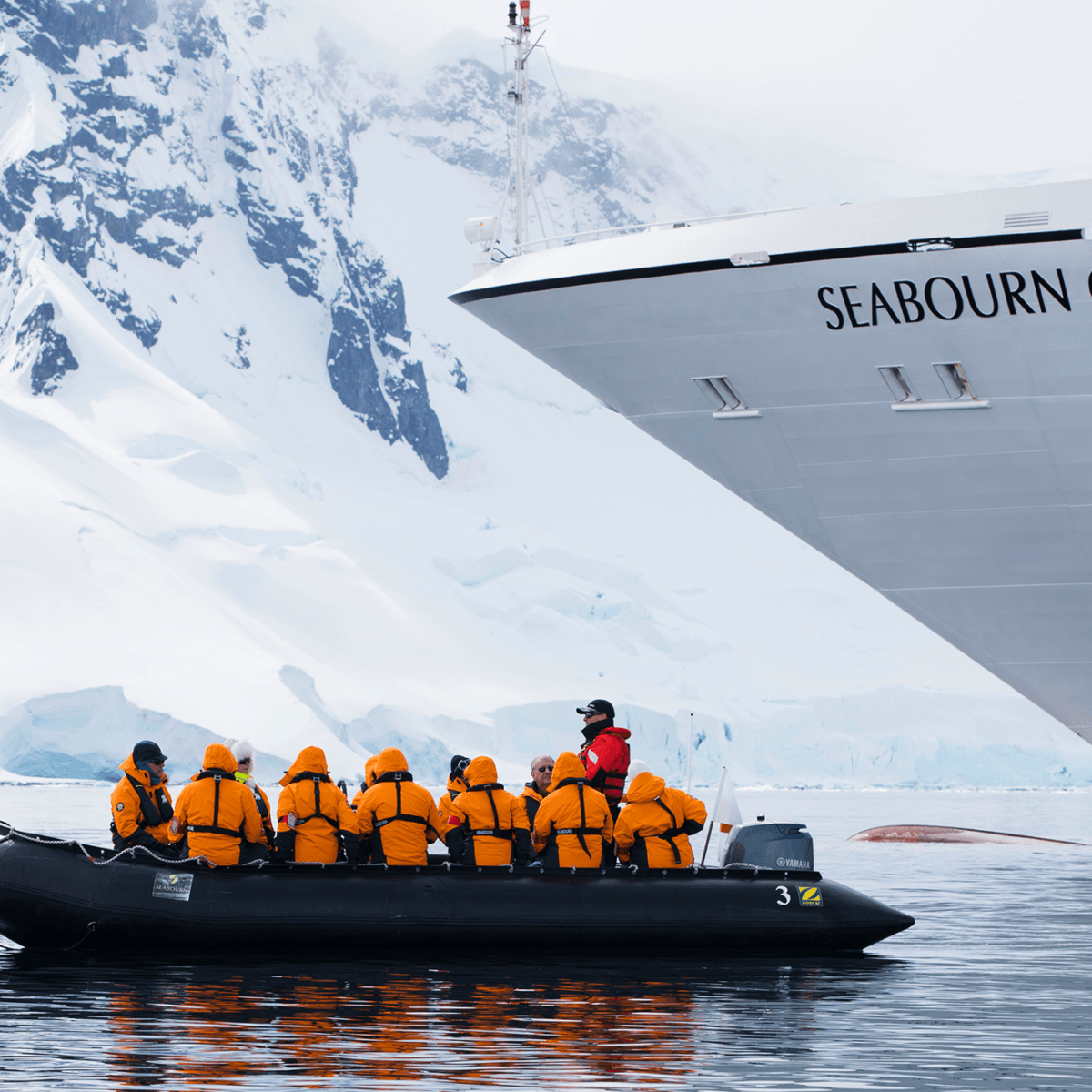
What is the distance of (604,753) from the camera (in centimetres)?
1473

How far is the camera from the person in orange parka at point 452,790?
15.3 meters

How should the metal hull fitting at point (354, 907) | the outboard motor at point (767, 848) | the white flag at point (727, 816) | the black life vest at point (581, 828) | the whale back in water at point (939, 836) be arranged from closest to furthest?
1. the metal hull fitting at point (354, 907)
2. the black life vest at point (581, 828)
3. the outboard motor at point (767, 848)
4. the white flag at point (727, 816)
5. the whale back in water at point (939, 836)

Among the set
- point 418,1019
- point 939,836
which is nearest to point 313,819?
point 418,1019

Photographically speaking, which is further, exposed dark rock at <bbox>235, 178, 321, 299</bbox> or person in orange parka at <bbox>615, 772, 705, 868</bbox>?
exposed dark rock at <bbox>235, 178, 321, 299</bbox>

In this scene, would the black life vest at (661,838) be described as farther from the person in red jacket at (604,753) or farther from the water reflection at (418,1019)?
the water reflection at (418,1019)

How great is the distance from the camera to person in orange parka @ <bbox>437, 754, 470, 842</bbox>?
601 inches

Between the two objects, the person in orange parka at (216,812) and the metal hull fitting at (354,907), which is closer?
the metal hull fitting at (354,907)

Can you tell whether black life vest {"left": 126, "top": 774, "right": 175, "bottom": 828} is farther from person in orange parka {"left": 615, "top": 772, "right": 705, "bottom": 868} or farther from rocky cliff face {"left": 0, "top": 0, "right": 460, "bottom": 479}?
rocky cliff face {"left": 0, "top": 0, "right": 460, "bottom": 479}

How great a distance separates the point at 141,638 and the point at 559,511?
85.7 metres

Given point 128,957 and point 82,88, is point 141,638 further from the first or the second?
point 82,88

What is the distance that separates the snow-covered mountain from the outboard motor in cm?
6122

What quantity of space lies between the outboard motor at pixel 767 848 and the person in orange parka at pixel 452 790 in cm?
243

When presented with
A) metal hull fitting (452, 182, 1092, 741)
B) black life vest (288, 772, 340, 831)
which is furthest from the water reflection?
metal hull fitting (452, 182, 1092, 741)

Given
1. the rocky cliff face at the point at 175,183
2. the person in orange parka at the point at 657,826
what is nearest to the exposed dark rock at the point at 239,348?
the rocky cliff face at the point at 175,183
